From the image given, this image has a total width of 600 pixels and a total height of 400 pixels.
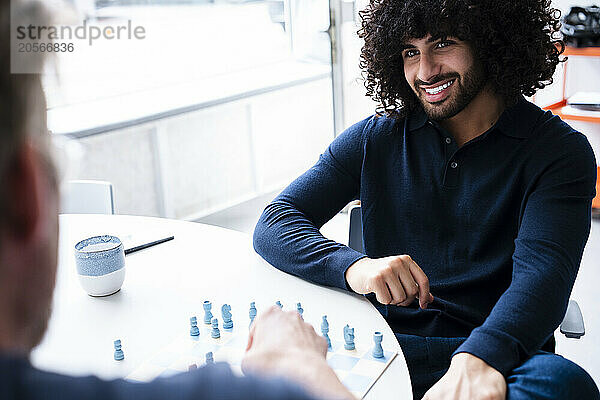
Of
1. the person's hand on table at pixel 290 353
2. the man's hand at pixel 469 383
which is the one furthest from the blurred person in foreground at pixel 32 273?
the man's hand at pixel 469 383

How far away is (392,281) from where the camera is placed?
48.3 inches

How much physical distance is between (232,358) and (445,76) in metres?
0.87

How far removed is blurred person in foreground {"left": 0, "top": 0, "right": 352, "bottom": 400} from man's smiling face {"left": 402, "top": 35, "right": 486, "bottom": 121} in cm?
124

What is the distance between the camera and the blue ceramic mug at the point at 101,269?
4.15ft

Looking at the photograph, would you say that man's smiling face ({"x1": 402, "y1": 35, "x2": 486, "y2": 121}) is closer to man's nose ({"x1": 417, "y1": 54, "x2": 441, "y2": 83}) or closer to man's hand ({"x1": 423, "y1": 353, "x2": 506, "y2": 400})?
man's nose ({"x1": 417, "y1": 54, "x2": 441, "y2": 83})

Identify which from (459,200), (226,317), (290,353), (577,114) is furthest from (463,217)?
(577,114)

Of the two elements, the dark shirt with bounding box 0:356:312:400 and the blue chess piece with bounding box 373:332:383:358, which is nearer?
the dark shirt with bounding box 0:356:312:400

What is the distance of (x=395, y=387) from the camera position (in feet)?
3.18

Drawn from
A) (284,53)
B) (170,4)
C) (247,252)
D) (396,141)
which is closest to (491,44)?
(396,141)

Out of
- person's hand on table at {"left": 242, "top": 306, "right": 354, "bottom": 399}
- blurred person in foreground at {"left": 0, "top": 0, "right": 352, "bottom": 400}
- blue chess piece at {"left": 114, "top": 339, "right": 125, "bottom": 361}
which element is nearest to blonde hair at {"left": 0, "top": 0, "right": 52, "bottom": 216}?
blurred person in foreground at {"left": 0, "top": 0, "right": 352, "bottom": 400}

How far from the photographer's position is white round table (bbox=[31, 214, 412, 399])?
108cm

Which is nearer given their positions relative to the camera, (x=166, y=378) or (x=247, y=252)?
(x=166, y=378)

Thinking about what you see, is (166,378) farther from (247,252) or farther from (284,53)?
(284,53)

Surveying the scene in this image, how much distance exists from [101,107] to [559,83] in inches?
94.8
